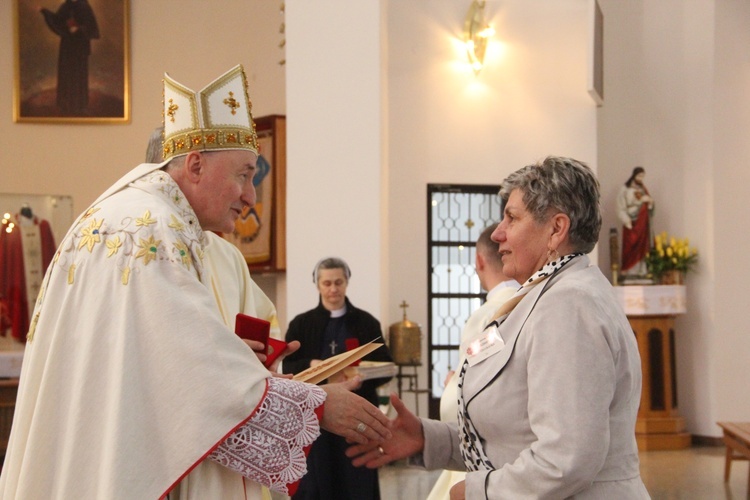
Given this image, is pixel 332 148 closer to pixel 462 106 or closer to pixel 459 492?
pixel 462 106

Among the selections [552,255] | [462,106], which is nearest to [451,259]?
[462,106]

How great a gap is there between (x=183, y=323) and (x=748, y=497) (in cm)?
657

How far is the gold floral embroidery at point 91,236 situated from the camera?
2.32 metres

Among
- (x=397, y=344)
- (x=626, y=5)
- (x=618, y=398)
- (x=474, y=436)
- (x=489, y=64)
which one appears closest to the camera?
(x=618, y=398)

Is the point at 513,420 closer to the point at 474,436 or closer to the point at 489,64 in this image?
the point at 474,436

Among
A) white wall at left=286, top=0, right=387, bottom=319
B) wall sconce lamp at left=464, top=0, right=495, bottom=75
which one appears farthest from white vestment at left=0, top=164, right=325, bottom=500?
wall sconce lamp at left=464, top=0, right=495, bottom=75

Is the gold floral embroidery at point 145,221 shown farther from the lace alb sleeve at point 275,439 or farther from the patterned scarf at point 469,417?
the patterned scarf at point 469,417

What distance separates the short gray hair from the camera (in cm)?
235

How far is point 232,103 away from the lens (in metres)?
2.76

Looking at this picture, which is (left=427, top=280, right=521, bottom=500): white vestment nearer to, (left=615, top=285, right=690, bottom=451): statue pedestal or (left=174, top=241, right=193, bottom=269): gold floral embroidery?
(left=174, top=241, right=193, bottom=269): gold floral embroidery

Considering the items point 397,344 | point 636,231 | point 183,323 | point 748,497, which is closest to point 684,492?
point 748,497

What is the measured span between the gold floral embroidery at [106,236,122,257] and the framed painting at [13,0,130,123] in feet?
31.5

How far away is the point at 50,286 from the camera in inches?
92.1

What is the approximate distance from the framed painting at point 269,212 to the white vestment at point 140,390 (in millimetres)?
7357
